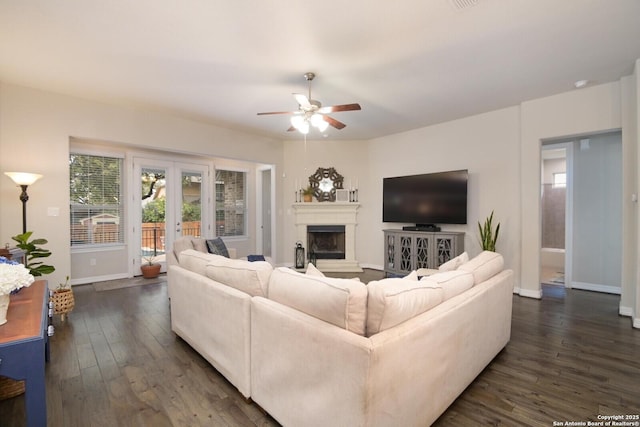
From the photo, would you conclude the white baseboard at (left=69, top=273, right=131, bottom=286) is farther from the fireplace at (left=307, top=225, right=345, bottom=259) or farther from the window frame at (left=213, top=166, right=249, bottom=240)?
the fireplace at (left=307, top=225, right=345, bottom=259)

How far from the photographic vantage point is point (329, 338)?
4.31 feet

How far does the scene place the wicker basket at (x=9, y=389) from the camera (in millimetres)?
1883

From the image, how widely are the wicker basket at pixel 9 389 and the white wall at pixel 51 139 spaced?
8.03 feet

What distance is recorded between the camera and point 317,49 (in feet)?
9.04

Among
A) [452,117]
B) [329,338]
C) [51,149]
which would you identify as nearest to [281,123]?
[452,117]

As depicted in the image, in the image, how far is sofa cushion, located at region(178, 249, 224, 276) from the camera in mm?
2371

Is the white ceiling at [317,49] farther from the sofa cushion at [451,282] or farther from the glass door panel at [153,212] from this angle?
the sofa cushion at [451,282]

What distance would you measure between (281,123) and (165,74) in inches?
82.1

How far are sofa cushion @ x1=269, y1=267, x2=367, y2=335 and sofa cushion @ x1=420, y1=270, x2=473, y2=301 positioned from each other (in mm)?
541

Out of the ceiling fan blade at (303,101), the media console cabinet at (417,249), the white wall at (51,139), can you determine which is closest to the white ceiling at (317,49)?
the white wall at (51,139)

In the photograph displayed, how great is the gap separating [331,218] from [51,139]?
14.9ft

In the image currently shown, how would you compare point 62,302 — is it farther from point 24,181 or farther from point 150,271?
point 150,271

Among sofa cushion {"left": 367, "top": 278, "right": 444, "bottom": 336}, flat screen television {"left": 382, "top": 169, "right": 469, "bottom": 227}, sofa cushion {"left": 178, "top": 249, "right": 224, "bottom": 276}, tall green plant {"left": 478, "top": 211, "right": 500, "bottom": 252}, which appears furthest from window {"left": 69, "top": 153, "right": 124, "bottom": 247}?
tall green plant {"left": 478, "top": 211, "right": 500, "bottom": 252}

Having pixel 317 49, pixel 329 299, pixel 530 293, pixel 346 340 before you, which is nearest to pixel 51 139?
pixel 317 49
